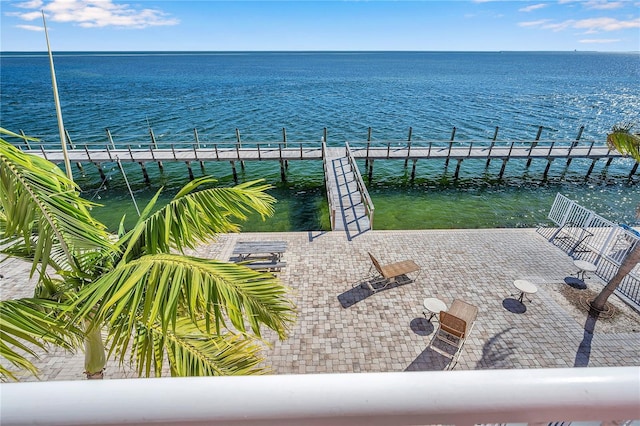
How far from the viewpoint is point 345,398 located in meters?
0.83

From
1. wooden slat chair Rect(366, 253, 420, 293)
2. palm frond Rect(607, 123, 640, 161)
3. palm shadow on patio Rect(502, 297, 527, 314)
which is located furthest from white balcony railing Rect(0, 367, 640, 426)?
palm shadow on patio Rect(502, 297, 527, 314)

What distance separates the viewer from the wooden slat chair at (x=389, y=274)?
34.2 feet

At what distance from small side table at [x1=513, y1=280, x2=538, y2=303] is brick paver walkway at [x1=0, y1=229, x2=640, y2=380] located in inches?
14.9

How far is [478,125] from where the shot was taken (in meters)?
39.9

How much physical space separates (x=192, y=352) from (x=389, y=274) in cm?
767

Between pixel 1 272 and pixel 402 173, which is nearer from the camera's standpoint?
pixel 1 272

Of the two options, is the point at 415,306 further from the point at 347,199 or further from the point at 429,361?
the point at 347,199

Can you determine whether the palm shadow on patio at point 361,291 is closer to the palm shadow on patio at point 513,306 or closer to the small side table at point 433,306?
the small side table at point 433,306

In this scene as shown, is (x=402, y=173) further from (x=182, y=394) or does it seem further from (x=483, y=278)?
(x=182, y=394)

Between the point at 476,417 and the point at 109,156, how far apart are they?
27.3 m

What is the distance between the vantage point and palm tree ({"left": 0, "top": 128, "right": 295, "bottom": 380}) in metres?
2.80

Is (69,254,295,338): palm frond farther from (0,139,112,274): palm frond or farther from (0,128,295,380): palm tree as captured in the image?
(0,139,112,274): palm frond

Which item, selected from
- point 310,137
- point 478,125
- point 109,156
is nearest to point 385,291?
point 109,156

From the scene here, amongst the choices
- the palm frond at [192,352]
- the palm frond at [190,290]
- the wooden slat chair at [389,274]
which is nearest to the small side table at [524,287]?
the wooden slat chair at [389,274]
